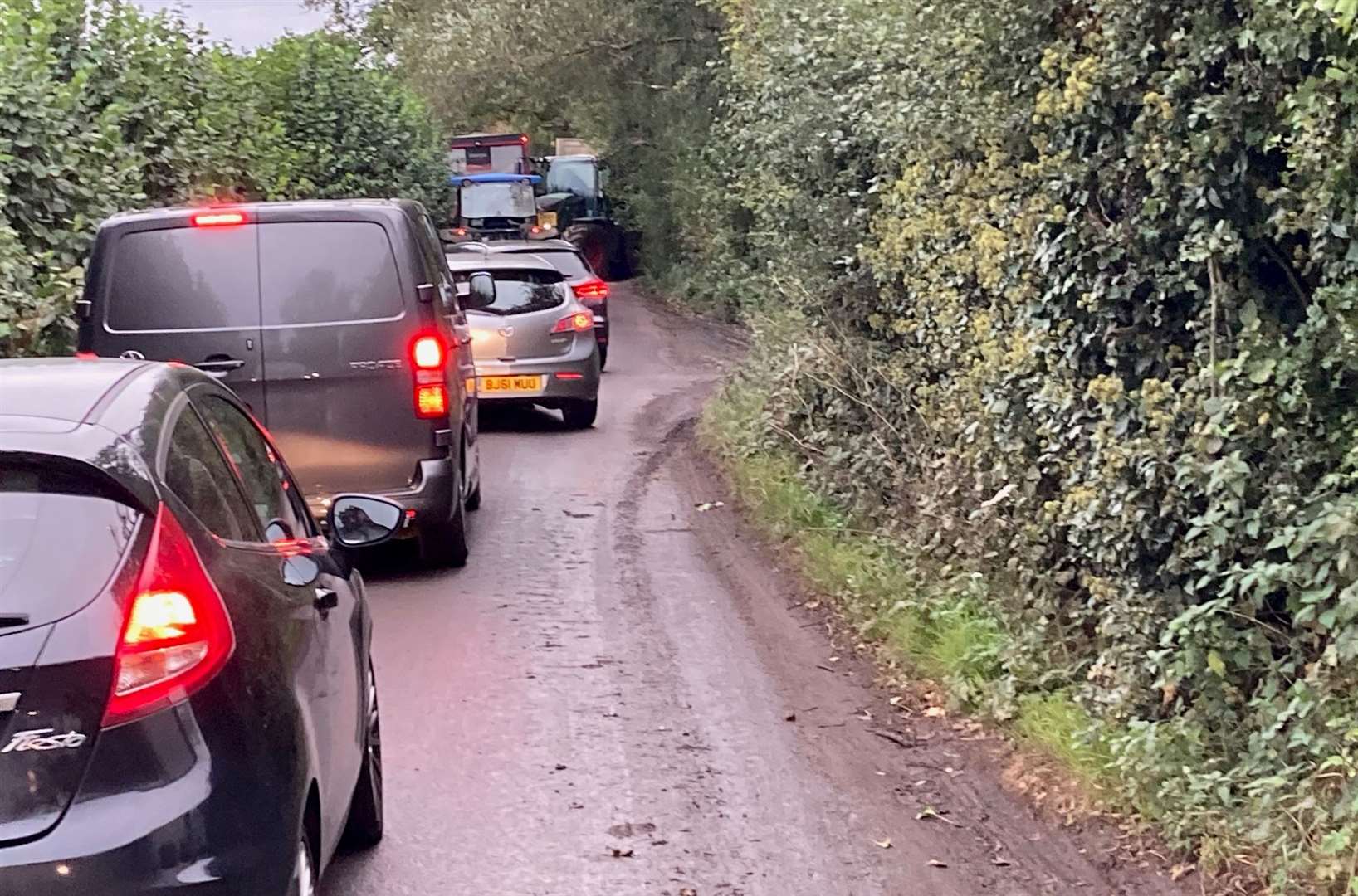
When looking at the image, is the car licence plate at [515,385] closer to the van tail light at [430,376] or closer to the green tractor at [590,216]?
the van tail light at [430,376]

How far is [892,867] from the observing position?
569cm

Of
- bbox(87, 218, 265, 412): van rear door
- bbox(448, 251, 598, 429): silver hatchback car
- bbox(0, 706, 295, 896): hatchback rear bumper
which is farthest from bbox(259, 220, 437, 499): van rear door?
bbox(448, 251, 598, 429): silver hatchback car

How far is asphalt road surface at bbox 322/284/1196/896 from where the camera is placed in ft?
18.6

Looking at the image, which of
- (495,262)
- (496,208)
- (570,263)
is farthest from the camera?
(496,208)

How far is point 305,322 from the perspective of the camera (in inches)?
373

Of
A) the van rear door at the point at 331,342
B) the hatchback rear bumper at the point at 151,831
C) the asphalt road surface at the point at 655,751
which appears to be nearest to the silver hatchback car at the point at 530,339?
the asphalt road surface at the point at 655,751

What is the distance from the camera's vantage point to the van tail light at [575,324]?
17047mm

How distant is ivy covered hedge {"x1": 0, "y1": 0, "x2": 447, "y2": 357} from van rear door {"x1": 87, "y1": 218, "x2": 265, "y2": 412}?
2.88 feet

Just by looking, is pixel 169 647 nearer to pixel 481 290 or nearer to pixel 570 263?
pixel 481 290

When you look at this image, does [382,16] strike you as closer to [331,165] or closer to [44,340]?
[331,165]

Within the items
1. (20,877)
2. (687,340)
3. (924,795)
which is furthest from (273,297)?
(687,340)

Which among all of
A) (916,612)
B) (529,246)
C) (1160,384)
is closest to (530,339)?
(529,246)

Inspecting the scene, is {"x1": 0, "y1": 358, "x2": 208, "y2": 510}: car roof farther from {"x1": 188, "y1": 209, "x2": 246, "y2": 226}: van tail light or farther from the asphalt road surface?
{"x1": 188, "y1": 209, "x2": 246, "y2": 226}: van tail light

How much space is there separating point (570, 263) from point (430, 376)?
469 inches
